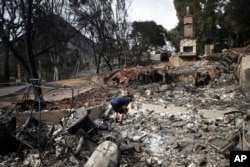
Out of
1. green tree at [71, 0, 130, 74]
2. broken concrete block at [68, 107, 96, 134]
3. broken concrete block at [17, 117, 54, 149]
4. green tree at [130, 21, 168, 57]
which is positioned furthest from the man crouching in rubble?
green tree at [130, 21, 168, 57]

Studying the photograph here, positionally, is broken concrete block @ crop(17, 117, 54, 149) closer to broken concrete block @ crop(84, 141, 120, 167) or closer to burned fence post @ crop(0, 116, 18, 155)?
burned fence post @ crop(0, 116, 18, 155)

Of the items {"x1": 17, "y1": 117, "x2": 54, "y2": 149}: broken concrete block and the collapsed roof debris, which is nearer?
the collapsed roof debris

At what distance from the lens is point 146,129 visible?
8.52 meters

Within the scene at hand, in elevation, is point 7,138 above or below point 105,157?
above

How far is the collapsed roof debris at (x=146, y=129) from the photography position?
22.1 feet

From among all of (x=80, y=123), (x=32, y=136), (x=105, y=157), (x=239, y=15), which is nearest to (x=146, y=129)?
(x=80, y=123)

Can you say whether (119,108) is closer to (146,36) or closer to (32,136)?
(32,136)

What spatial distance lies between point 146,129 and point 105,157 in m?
2.45

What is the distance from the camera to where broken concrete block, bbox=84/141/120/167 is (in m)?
6.11

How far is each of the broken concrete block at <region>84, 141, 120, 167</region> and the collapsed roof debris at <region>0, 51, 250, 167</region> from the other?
0.02m

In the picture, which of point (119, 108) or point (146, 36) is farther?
point (146, 36)

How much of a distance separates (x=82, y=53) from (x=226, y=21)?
45.1 ft

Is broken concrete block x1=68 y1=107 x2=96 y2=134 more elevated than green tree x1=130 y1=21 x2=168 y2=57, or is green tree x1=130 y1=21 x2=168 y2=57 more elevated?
green tree x1=130 y1=21 x2=168 y2=57

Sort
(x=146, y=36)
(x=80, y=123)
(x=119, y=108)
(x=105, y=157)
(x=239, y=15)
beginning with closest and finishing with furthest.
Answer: (x=105, y=157) < (x=80, y=123) < (x=119, y=108) < (x=239, y=15) < (x=146, y=36)
